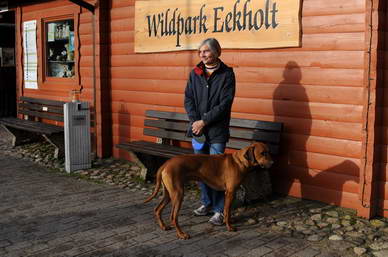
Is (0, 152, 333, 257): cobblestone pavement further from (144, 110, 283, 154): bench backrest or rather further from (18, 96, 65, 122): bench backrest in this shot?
(18, 96, 65, 122): bench backrest

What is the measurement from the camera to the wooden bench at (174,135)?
19.5 ft

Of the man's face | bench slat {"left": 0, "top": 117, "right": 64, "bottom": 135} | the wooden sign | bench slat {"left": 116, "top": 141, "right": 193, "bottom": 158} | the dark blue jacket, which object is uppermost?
the wooden sign

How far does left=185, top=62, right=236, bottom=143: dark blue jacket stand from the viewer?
5.01m

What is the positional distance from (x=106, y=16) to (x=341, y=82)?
4.73 metres

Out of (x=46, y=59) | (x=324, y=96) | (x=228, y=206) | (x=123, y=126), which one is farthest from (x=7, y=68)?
(x=228, y=206)

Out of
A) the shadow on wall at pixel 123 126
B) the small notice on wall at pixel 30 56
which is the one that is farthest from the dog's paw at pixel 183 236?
the small notice on wall at pixel 30 56

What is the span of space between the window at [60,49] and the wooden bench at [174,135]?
2846 mm

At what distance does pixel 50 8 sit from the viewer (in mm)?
10047

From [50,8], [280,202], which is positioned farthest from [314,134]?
[50,8]

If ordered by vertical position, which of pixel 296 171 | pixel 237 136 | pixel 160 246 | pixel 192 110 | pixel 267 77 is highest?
pixel 267 77

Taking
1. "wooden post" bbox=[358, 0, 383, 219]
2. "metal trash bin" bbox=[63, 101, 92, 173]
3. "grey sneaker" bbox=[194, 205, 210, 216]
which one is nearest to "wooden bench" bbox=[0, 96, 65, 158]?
"metal trash bin" bbox=[63, 101, 92, 173]

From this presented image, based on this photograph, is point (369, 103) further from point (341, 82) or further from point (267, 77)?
point (267, 77)

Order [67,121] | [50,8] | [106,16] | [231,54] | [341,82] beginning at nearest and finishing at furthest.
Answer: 1. [341,82]
2. [231,54]
3. [67,121]
4. [106,16]
5. [50,8]

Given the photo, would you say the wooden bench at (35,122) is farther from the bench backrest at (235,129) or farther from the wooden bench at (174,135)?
the bench backrest at (235,129)
